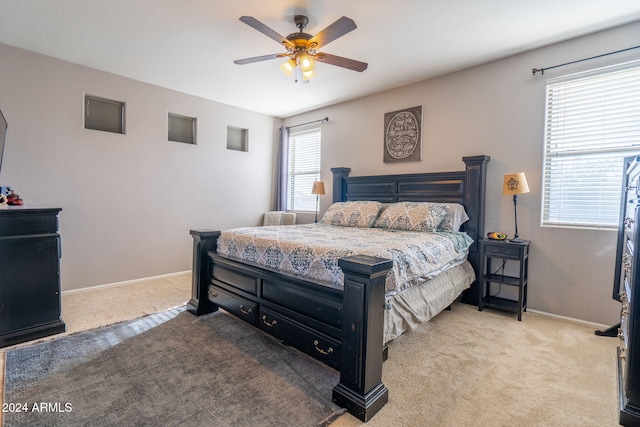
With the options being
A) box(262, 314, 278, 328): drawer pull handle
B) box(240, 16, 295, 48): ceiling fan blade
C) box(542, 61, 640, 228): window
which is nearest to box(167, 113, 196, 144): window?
box(240, 16, 295, 48): ceiling fan blade

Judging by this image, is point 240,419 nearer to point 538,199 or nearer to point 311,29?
point 311,29

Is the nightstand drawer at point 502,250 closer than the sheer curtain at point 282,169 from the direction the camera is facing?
Yes

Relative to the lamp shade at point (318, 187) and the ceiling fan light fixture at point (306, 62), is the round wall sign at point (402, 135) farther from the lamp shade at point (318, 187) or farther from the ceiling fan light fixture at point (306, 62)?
the ceiling fan light fixture at point (306, 62)

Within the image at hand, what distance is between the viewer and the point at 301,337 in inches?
80.7

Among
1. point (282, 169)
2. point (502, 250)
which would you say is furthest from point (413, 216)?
point (282, 169)

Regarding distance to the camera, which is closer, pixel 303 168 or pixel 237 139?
pixel 237 139

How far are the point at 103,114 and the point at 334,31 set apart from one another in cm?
337

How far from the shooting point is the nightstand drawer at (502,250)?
3008 mm

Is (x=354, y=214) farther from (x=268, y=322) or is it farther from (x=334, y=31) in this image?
(x=334, y=31)

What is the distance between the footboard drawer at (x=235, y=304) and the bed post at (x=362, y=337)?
39.1 inches

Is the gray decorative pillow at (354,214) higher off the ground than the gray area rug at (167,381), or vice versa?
the gray decorative pillow at (354,214)

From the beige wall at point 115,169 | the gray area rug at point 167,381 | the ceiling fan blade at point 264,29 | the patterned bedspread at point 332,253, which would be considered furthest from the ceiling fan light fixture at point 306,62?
the beige wall at point 115,169

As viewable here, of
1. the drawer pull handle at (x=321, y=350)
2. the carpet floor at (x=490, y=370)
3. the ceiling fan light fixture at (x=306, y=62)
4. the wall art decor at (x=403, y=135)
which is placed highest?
the ceiling fan light fixture at (x=306, y=62)

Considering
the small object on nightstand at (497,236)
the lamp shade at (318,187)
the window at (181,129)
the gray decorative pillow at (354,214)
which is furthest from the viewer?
the lamp shade at (318,187)
